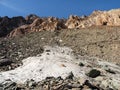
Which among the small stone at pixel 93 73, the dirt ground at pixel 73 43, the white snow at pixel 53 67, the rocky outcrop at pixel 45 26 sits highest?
the rocky outcrop at pixel 45 26

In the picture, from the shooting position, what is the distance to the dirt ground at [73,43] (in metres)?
51.2

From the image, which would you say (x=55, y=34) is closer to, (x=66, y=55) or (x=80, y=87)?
(x=66, y=55)

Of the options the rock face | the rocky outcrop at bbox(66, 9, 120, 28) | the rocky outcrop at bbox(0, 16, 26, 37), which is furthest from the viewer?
the rocky outcrop at bbox(0, 16, 26, 37)

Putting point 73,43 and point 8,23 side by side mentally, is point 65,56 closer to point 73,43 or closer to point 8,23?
point 73,43

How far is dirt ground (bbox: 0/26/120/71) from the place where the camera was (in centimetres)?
5115

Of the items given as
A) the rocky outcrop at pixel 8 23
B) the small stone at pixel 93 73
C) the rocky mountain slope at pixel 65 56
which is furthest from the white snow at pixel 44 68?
the rocky outcrop at pixel 8 23

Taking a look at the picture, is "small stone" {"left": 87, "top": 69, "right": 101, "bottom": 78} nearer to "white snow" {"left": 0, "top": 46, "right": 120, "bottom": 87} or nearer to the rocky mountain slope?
the rocky mountain slope

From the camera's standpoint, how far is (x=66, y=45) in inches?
2274

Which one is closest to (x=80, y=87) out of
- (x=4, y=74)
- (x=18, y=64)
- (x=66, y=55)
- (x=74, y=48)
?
(x=4, y=74)

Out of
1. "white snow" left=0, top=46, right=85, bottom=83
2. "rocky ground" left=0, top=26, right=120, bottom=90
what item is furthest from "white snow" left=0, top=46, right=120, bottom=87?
"rocky ground" left=0, top=26, right=120, bottom=90

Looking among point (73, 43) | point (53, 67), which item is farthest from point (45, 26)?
point (53, 67)

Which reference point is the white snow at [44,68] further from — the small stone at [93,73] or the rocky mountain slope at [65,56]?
the small stone at [93,73]

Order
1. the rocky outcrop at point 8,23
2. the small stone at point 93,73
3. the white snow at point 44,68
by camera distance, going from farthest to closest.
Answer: the rocky outcrop at point 8,23, the small stone at point 93,73, the white snow at point 44,68

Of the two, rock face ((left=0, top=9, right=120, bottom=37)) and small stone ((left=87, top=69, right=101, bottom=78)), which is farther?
rock face ((left=0, top=9, right=120, bottom=37))
